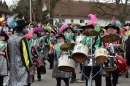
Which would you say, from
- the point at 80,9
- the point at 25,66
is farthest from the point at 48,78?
the point at 80,9

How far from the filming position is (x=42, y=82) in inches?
448

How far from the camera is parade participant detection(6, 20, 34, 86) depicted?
6676 millimetres

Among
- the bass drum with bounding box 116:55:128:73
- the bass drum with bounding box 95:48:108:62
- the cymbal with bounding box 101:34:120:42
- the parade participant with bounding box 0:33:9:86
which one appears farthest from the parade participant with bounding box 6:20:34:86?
the bass drum with bounding box 116:55:128:73

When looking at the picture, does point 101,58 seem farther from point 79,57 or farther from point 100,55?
point 79,57

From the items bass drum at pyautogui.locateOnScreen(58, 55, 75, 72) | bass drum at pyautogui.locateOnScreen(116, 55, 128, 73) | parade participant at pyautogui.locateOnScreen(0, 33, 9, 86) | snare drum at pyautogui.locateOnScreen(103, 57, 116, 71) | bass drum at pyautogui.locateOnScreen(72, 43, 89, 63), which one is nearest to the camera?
bass drum at pyautogui.locateOnScreen(72, 43, 89, 63)

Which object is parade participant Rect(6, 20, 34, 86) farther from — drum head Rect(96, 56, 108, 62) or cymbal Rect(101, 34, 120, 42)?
cymbal Rect(101, 34, 120, 42)

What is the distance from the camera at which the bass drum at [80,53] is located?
6.21 metres

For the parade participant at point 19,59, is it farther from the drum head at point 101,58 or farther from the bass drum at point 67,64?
the drum head at point 101,58

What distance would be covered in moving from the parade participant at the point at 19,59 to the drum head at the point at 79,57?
0.96 m

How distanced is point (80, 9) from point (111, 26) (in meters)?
75.4

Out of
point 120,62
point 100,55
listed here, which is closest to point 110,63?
point 120,62

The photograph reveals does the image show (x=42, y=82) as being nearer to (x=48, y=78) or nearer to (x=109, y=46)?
(x=48, y=78)

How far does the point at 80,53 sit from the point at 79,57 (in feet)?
0.46

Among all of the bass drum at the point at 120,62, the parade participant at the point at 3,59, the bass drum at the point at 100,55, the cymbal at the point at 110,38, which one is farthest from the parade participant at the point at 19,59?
the bass drum at the point at 120,62
